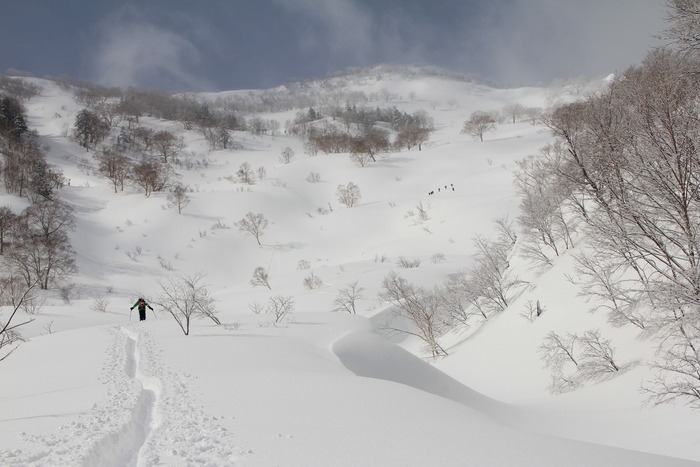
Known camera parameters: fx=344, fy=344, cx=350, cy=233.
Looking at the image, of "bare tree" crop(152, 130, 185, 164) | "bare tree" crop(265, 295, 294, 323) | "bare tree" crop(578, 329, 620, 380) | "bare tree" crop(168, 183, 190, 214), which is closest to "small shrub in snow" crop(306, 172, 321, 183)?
"bare tree" crop(168, 183, 190, 214)

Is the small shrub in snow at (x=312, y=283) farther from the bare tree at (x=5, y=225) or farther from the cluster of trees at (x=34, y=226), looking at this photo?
the bare tree at (x=5, y=225)

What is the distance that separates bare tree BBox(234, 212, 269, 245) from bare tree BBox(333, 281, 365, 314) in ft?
67.2

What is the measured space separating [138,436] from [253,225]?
132ft

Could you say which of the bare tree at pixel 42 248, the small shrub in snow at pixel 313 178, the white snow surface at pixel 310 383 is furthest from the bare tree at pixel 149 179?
the small shrub in snow at pixel 313 178

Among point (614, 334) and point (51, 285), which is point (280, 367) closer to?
point (614, 334)

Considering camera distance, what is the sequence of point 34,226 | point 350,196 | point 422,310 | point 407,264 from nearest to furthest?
point 422,310 < point 407,264 < point 34,226 < point 350,196

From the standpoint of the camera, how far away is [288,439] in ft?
12.0

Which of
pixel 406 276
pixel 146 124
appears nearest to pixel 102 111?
pixel 146 124

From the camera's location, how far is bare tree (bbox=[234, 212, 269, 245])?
42.5 metres

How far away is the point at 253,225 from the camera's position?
141 ft

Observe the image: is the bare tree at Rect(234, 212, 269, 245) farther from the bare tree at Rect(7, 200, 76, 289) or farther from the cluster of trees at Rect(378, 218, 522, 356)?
the cluster of trees at Rect(378, 218, 522, 356)

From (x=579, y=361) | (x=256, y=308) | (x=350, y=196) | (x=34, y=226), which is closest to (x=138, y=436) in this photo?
(x=579, y=361)

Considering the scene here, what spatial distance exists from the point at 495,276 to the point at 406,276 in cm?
786

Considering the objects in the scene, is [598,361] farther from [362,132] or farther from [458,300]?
[362,132]
